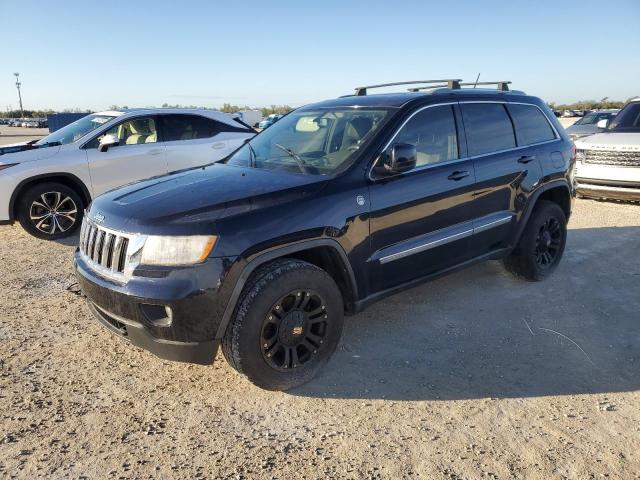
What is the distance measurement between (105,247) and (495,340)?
2.83 metres

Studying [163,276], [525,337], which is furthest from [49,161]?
[525,337]

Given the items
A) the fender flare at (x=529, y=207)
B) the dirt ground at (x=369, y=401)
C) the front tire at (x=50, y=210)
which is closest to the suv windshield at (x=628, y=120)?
the fender flare at (x=529, y=207)

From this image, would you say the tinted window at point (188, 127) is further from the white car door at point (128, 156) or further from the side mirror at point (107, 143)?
the side mirror at point (107, 143)

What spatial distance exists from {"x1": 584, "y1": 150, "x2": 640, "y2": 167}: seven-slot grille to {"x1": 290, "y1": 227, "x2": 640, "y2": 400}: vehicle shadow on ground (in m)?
3.07

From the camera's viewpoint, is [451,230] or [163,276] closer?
[163,276]

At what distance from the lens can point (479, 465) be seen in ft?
8.10

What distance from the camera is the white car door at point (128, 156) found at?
683 centimetres

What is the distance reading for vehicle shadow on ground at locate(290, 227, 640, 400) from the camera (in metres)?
3.19

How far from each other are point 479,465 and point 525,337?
1624 millimetres

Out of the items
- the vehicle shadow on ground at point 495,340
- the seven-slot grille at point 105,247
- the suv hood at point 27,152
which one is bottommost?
the vehicle shadow on ground at point 495,340

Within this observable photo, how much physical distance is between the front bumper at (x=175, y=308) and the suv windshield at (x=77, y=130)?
5010 mm

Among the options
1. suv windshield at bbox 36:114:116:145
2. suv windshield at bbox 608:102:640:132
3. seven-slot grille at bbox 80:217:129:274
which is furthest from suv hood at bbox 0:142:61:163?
suv windshield at bbox 608:102:640:132

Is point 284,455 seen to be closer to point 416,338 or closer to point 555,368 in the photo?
point 416,338

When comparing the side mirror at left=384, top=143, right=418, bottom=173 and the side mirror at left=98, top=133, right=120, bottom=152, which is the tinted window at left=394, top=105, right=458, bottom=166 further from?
the side mirror at left=98, top=133, right=120, bottom=152
